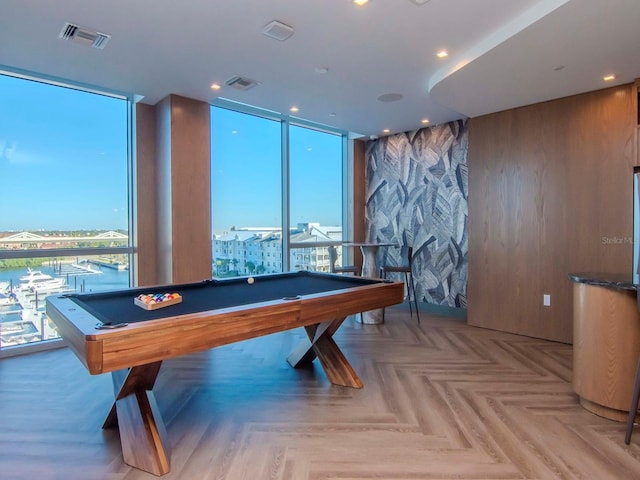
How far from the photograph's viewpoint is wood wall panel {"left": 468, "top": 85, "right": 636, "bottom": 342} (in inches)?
146

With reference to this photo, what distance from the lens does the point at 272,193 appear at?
5555mm

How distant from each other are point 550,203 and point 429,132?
2083 mm

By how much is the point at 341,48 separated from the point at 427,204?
3073mm

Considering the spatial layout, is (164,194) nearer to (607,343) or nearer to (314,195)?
(314,195)

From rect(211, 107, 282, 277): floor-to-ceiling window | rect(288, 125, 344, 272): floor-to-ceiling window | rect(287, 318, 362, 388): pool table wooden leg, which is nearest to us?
rect(287, 318, 362, 388): pool table wooden leg

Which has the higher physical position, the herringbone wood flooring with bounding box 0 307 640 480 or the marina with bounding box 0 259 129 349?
the marina with bounding box 0 259 129 349

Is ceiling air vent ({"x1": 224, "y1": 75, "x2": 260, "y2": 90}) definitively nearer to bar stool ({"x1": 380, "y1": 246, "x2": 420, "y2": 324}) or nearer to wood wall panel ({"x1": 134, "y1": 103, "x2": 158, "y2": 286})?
wood wall panel ({"x1": 134, "y1": 103, "x2": 158, "y2": 286})

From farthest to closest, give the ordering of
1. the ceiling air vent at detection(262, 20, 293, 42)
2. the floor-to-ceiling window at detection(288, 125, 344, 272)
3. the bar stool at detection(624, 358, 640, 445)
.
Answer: the floor-to-ceiling window at detection(288, 125, 344, 272) < the ceiling air vent at detection(262, 20, 293, 42) < the bar stool at detection(624, 358, 640, 445)

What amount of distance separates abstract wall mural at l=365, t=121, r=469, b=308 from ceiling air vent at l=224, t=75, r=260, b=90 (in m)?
2.86

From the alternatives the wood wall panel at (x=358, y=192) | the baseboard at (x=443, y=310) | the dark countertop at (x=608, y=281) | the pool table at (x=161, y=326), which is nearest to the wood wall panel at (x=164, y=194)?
the pool table at (x=161, y=326)

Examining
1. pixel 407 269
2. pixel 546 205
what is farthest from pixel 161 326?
pixel 546 205

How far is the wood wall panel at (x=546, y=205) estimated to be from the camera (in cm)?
370

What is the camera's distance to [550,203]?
4.15m

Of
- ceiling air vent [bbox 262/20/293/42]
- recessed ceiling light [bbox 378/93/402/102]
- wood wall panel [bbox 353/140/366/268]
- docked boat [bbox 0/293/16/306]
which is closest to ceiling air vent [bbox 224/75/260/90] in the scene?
ceiling air vent [bbox 262/20/293/42]
